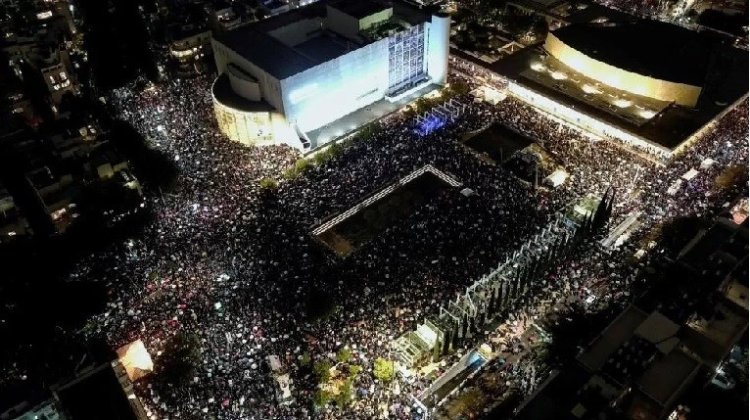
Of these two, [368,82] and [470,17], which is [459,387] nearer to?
[368,82]

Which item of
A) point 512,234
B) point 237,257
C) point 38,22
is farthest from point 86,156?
point 512,234

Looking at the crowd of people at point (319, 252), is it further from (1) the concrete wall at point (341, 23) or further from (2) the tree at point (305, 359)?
(1) the concrete wall at point (341, 23)

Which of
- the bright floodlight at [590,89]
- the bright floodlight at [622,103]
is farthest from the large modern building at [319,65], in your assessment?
the bright floodlight at [622,103]

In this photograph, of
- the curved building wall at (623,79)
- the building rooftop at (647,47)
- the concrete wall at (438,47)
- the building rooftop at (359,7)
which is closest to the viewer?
the curved building wall at (623,79)

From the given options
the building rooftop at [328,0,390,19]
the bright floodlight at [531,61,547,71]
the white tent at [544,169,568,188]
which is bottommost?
the white tent at [544,169,568,188]

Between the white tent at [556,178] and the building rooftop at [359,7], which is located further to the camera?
the building rooftop at [359,7]

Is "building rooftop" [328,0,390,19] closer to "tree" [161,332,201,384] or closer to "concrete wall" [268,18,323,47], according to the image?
"concrete wall" [268,18,323,47]

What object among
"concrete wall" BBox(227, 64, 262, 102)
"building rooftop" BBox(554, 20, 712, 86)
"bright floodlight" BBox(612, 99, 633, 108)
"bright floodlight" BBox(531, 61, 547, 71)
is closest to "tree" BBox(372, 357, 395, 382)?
"concrete wall" BBox(227, 64, 262, 102)
